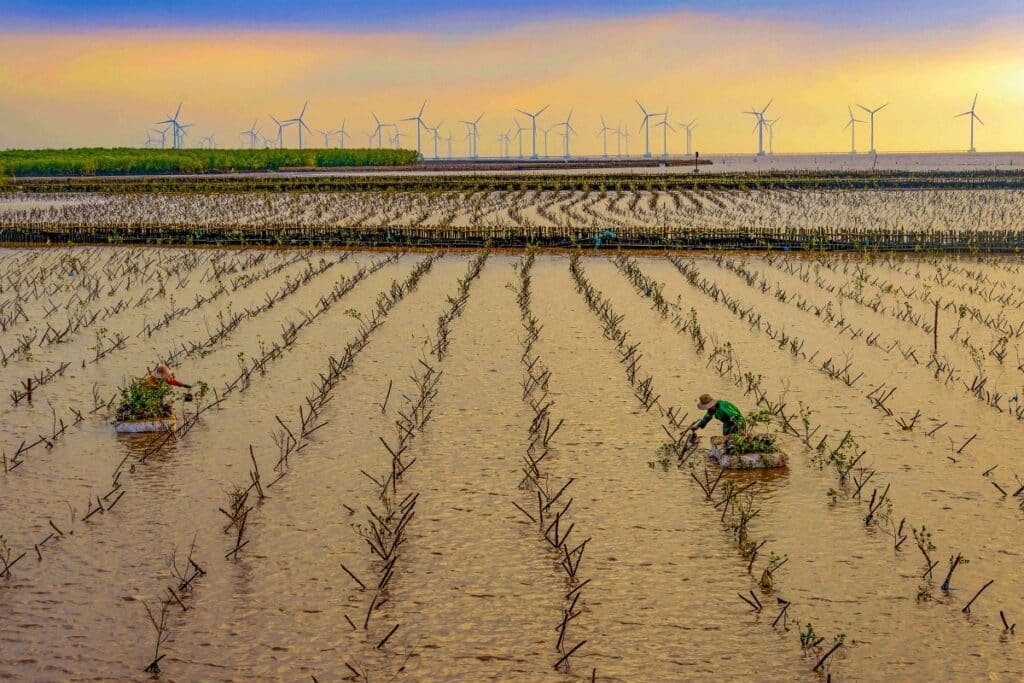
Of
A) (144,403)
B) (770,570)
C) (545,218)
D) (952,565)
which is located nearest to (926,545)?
(952,565)

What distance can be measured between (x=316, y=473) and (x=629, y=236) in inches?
844

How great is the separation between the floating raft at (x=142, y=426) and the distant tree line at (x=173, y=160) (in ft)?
261

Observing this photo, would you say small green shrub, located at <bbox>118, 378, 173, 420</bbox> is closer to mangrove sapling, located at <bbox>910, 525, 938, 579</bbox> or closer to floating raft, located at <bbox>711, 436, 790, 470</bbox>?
floating raft, located at <bbox>711, 436, 790, 470</bbox>

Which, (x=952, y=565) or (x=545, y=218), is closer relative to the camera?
(x=952, y=565)

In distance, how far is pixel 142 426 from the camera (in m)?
11.8

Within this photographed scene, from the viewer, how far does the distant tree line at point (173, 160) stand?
10200cm

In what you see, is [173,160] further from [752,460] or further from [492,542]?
[492,542]

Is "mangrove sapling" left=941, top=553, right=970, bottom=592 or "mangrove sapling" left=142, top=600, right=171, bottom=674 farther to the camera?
"mangrove sapling" left=941, top=553, right=970, bottom=592

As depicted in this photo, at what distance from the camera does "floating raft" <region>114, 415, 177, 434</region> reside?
11.8 m

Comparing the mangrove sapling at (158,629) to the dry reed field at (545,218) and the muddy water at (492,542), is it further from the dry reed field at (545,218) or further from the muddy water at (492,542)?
the dry reed field at (545,218)

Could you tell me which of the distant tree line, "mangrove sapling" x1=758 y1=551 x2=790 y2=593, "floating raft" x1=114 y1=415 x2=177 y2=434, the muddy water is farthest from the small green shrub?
the distant tree line

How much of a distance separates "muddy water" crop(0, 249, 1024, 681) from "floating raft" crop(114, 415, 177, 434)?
1.21ft

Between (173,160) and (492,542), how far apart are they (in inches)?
4221

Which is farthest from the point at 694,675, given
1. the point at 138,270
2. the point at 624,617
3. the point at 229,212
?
the point at 229,212
